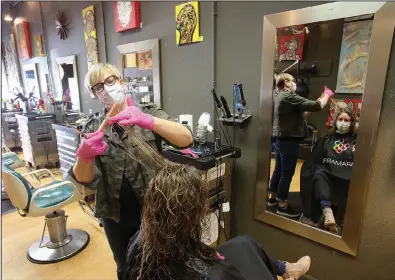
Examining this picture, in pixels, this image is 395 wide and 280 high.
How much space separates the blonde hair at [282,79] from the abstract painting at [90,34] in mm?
2166

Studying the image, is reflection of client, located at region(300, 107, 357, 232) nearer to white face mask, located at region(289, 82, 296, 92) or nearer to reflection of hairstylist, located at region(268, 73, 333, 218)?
reflection of hairstylist, located at region(268, 73, 333, 218)

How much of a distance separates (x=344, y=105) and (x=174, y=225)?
47.7 inches

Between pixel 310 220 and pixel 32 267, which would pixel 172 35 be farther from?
pixel 32 267

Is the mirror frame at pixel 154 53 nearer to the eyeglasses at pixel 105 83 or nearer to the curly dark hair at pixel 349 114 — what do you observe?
the eyeglasses at pixel 105 83

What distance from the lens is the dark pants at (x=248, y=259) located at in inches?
33.5

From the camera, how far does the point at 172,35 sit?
6.65ft

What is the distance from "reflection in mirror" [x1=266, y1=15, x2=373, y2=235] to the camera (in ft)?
4.28

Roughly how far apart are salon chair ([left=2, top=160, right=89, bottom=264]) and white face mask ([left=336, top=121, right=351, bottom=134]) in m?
1.94

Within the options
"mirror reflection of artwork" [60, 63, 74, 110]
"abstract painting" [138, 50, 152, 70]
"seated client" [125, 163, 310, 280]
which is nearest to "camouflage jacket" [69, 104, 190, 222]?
"seated client" [125, 163, 310, 280]

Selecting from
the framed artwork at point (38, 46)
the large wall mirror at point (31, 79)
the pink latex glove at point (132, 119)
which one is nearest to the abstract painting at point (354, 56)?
the pink latex glove at point (132, 119)

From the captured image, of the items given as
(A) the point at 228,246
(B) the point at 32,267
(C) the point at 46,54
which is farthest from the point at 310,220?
(C) the point at 46,54

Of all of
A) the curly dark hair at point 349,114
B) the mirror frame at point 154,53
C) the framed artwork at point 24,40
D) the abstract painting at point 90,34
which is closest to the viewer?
the curly dark hair at point 349,114

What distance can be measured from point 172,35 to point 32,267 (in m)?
2.14

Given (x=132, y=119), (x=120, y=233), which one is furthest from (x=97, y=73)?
(x=120, y=233)
